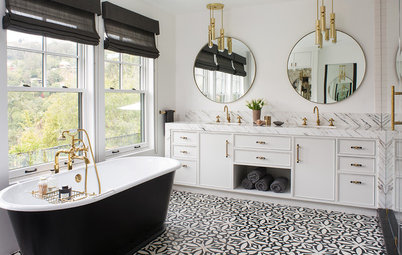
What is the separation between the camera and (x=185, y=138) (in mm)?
4680

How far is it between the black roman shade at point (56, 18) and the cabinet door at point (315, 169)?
269cm

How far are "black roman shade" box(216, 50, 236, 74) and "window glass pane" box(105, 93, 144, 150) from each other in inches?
51.2

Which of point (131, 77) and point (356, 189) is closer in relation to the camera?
point (356, 189)

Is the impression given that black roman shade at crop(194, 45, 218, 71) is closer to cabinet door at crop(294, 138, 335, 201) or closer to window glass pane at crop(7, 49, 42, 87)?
cabinet door at crop(294, 138, 335, 201)

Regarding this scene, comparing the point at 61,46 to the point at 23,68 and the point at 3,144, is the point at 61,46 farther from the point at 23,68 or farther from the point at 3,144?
the point at 3,144

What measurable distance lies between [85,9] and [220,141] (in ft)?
7.45

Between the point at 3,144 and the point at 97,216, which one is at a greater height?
the point at 3,144

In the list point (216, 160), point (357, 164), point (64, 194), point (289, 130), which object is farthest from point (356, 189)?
point (64, 194)

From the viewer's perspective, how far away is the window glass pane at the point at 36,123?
2.95 meters

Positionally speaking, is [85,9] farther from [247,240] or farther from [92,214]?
[247,240]

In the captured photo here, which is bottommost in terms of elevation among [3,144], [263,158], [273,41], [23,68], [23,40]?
[263,158]

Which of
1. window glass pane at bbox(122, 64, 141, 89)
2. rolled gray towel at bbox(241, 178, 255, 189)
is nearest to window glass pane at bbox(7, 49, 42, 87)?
window glass pane at bbox(122, 64, 141, 89)

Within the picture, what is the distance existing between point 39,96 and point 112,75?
1.06m

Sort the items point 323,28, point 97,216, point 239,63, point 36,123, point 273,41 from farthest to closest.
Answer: point 239,63, point 273,41, point 323,28, point 36,123, point 97,216
